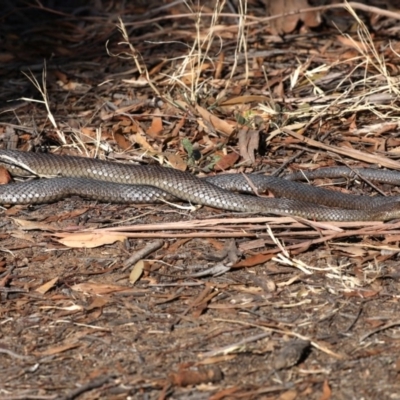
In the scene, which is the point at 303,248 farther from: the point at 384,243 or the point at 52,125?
the point at 52,125

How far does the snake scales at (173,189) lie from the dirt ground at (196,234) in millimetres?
143

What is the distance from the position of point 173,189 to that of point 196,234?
3.34 ft

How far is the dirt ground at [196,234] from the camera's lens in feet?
17.8

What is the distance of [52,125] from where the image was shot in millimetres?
9547

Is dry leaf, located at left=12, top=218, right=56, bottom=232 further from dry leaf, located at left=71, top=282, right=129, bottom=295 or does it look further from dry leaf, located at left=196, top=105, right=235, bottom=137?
dry leaf, located at left=196, top=105, right=235, bottom=137

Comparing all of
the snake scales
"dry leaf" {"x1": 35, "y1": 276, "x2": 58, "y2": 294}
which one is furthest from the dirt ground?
the snake scales

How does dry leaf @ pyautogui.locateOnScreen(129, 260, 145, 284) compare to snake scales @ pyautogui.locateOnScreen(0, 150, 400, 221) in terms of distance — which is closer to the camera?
dry leaf @ pyautogui.locateOnScreen(129, 260, 145, 284)

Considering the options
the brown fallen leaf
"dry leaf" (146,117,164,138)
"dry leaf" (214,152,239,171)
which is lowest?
"dry leaf" (214,152,239,171)

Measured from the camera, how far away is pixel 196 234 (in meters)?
7.21

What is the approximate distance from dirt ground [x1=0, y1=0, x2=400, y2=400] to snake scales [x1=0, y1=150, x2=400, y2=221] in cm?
14

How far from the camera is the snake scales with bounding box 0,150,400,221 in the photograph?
7.62 metres

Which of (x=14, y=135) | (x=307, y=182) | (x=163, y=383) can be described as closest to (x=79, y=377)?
(x=163, y=383)

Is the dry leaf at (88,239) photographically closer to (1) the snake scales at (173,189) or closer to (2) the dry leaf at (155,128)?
(1) the snake scales at (173,189)

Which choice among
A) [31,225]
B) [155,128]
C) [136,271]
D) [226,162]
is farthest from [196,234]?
[155,128]
